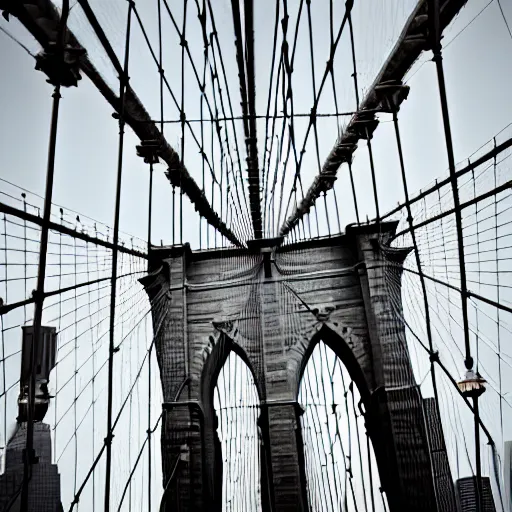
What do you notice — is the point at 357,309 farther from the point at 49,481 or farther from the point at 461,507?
the point at 49,481

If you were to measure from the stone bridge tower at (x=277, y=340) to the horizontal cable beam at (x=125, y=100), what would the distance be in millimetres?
1512

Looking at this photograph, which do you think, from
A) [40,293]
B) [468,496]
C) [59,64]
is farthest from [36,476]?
[468,496]

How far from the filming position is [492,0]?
11.1ft

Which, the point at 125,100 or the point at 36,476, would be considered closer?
the point at 36,476

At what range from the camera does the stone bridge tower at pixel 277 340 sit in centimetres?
791

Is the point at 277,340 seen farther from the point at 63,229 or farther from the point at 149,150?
the point at 63,229

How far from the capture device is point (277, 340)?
29.3 feet

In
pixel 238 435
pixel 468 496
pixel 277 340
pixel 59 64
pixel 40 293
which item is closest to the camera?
pixel 40 293

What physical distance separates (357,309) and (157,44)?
14.6 ft

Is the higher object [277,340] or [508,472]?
[277,340]

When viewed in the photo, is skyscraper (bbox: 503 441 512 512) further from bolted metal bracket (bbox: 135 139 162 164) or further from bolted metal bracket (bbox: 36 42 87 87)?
bolted metal bracket (bbox: 135 139 162 164)

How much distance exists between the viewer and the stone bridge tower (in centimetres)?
791

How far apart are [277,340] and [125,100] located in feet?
13.7

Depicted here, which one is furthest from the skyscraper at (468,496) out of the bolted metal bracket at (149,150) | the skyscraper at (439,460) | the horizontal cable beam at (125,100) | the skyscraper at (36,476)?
the bolted metal bracket at (149,150)
